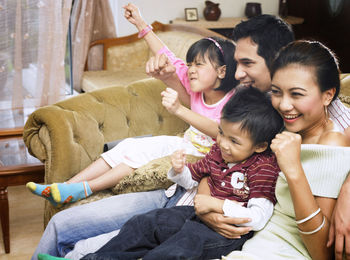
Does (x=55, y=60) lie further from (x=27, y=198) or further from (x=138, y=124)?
(x=138, y=124)

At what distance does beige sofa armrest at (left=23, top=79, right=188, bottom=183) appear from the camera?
6.68 ft

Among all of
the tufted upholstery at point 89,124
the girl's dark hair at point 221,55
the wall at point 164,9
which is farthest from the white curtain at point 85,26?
the girl's dark hair at point 221,55

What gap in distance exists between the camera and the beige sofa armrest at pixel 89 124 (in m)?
2.04

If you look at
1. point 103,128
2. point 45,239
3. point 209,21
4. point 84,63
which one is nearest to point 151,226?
point 45,239

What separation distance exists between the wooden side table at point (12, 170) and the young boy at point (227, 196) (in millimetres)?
972

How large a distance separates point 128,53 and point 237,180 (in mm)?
3266

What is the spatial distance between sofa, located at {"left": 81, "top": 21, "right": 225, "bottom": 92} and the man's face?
212 cm

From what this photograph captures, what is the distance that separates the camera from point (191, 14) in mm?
4934

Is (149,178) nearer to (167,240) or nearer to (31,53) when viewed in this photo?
(167,240)

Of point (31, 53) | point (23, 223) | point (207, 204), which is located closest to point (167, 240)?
point (207, 204)

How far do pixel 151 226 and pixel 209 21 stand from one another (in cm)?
371

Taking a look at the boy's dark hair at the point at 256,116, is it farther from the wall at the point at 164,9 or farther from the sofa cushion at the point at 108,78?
the wall at the point at 164,9

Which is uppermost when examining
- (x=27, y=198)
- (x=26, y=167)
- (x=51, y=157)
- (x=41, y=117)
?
(x=41, y=117)

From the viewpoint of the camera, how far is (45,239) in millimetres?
1668
